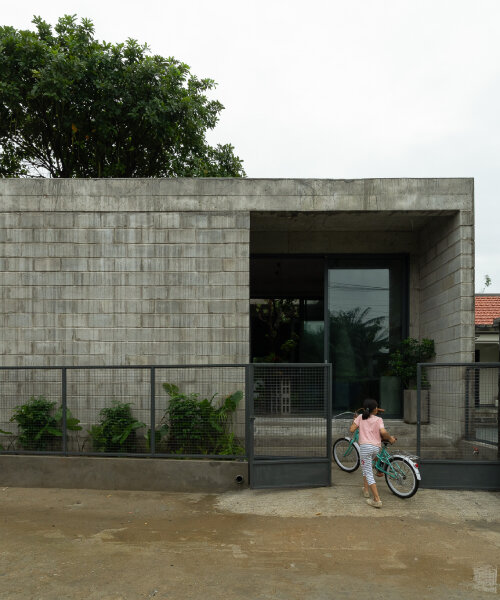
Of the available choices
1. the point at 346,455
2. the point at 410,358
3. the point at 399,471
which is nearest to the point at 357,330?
the point at 410,358

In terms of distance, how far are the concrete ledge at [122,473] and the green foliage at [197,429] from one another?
302mm

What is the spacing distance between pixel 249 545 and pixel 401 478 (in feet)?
8.97

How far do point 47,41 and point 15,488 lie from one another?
48.9 ft

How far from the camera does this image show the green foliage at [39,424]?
8891 millimetres

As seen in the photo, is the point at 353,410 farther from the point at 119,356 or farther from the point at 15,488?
the point at 15,488

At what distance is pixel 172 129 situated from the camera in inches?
729

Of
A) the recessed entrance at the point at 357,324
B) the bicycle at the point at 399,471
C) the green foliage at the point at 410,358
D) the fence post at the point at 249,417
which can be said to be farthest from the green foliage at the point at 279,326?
the bicycle at the point at 399,471

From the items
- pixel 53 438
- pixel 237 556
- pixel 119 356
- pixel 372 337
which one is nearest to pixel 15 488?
pixel 53 438

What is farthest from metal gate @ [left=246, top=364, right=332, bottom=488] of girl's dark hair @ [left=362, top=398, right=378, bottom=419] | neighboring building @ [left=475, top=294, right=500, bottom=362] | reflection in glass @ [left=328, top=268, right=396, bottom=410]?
neighboring building @ [left=475, top=294, right=500, bottom=362]

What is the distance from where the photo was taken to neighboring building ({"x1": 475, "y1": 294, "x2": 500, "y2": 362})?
17.4 metres

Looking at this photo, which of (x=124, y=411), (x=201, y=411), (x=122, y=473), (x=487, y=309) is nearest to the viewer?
(x=122, y=473)

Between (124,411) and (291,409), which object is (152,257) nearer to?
(124,411)

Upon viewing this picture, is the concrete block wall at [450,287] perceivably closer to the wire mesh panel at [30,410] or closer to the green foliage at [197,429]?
the green foliage at [197,429]

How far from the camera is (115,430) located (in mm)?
8859
